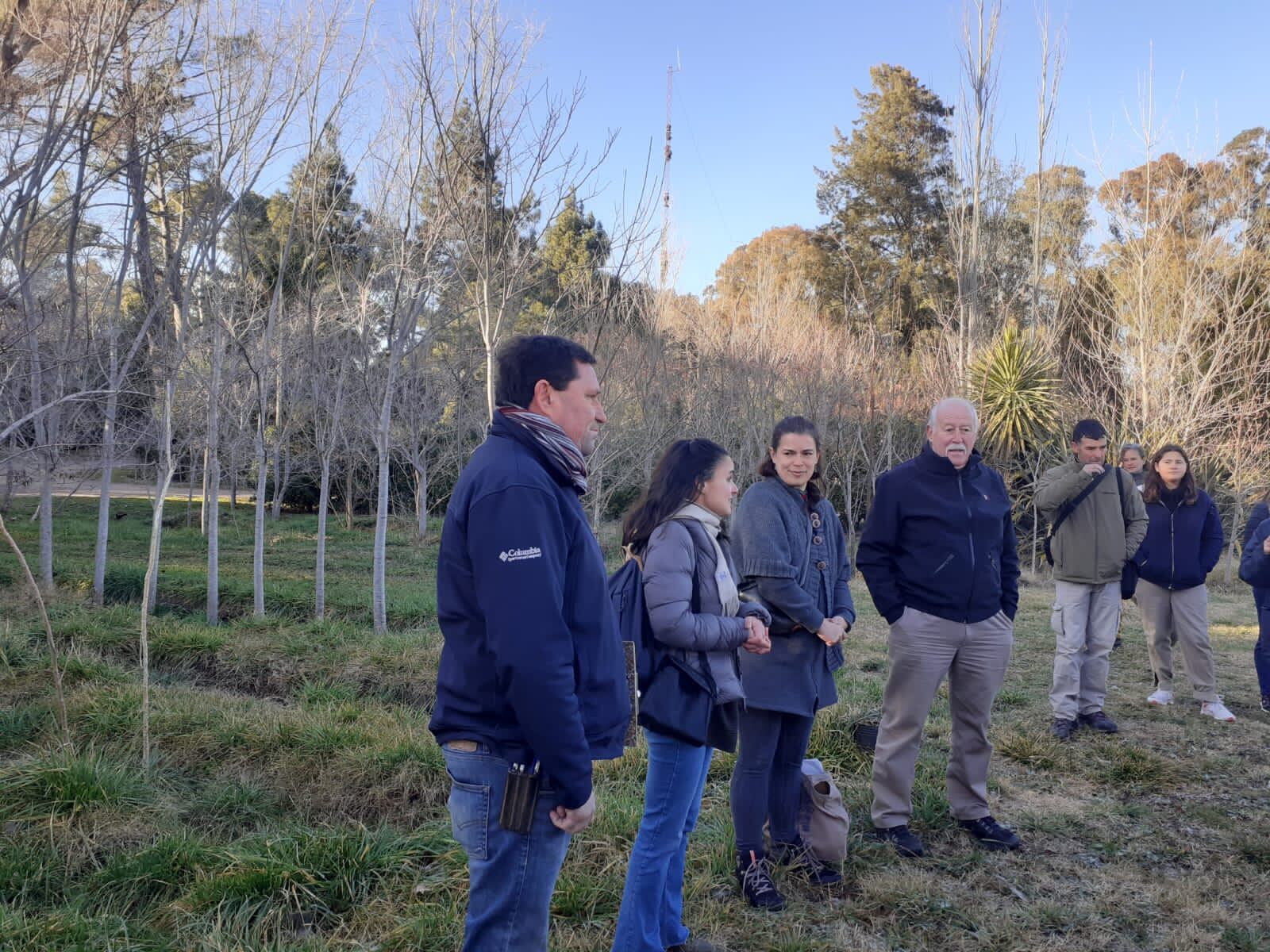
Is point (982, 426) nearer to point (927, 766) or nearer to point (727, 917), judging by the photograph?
point (927, 766)

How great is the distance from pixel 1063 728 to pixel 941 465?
8.79 feet

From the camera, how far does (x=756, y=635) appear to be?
2994 mm

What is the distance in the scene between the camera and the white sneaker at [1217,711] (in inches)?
241

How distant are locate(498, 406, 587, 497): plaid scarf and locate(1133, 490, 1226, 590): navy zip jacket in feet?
18.5

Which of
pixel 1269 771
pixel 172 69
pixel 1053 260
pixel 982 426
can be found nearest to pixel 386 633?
pixel 172 69

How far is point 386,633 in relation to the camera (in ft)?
31.6

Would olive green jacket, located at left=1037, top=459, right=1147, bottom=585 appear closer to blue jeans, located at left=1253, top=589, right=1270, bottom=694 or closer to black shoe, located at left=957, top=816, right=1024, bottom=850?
blue jeans, located at left=1253, top=589, right=1270, bottom=694

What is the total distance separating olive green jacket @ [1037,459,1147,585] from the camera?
5793 millimetres

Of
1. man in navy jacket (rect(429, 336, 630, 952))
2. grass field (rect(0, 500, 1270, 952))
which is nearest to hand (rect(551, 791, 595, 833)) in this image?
man in navy jacket (rect(429, 336, 630, 952))

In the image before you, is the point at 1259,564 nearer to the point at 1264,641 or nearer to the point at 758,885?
the point at 1264,641

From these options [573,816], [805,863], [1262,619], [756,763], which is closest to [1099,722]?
[1262,619]

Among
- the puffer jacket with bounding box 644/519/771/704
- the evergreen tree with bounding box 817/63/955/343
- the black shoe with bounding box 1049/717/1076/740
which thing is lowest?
the black shoe with bounding box 1049/717/1076/740

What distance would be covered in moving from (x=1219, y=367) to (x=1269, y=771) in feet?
45.0

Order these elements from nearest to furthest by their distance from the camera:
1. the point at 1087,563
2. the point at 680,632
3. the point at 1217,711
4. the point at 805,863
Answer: the point at 680,632
the point at 805,863
the point at 1087,563
the point at 1217,711
